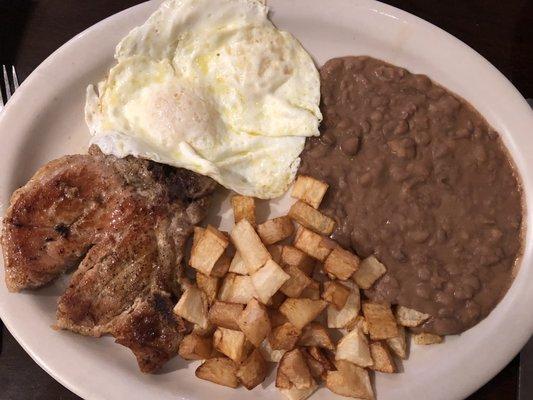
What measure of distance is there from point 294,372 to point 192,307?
589 millimetres

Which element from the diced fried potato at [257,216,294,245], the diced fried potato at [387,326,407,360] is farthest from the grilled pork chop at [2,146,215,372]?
the diced fried potato at [387,326,407,360]

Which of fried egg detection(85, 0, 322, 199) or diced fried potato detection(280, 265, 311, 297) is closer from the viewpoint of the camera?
diced fried potato detection(280, 265, 311, 297)

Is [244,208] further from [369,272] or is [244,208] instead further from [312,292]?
[369,272]

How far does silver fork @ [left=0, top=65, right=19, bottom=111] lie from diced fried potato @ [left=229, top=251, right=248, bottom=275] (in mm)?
1635

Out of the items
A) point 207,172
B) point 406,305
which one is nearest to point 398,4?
point 207,172

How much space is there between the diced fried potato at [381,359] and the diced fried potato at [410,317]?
0.17 metres

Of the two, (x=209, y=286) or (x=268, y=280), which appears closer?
(x=268, y=280)

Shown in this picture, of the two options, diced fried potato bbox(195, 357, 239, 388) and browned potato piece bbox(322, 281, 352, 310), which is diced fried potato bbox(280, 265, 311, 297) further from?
diced fried potato bbox(195, 357, 239, 388)

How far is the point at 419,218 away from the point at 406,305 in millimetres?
445

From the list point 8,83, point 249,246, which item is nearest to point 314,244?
point 249,246

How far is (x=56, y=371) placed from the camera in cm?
247

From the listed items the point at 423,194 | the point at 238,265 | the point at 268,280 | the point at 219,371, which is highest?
the point at 423,194

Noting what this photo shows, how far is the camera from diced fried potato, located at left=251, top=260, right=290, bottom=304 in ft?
7.45

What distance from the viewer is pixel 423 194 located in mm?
2467
